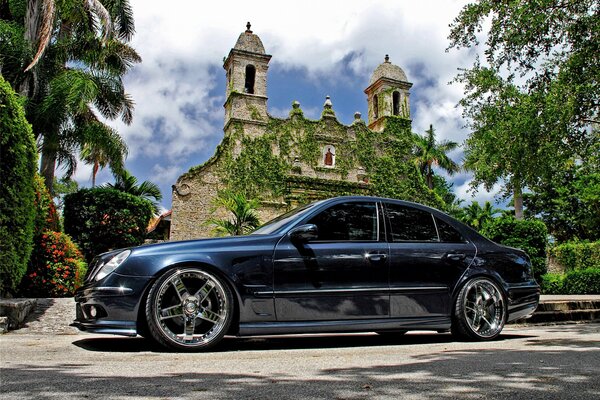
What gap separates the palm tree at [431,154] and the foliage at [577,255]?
16.0 metres

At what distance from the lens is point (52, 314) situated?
6.91 m

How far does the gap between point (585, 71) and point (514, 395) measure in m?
10.6

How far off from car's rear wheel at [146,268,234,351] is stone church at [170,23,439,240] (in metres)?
20.6

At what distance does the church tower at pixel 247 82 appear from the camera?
27688 mm

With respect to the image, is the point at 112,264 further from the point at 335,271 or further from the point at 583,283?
the point at 583,283

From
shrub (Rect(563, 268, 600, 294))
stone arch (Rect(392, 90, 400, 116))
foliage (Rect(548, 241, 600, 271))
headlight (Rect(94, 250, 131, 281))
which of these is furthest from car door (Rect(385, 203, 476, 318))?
stone arch (Rect(392, 90, 400, 116))

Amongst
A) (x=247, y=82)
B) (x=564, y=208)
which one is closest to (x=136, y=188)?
(x=247, y=82)

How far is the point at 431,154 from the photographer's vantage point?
146ft

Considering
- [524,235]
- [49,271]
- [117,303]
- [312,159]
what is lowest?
[117,303]

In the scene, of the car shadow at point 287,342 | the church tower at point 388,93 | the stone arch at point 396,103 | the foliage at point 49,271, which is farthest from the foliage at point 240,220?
the car shadow at point 287,342

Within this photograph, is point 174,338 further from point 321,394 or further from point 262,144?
point 262,144

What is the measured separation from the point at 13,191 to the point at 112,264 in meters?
3.28

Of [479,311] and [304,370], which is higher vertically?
[479,311]

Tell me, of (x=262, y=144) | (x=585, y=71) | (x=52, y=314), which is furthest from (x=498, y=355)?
(x=262, y=144)
